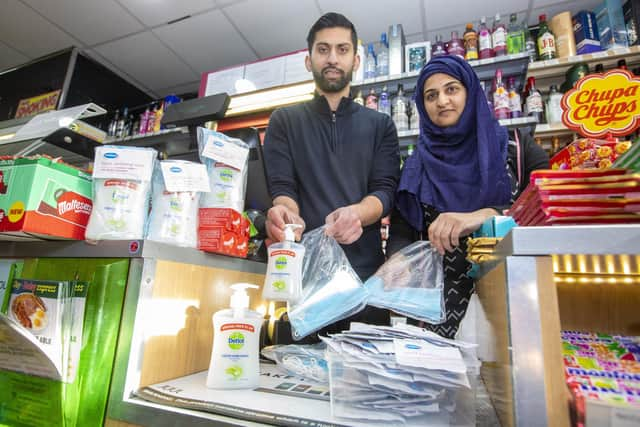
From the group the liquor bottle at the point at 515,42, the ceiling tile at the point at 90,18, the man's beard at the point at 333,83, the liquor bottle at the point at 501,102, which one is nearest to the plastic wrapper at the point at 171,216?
the man's beard at the point at 333,83

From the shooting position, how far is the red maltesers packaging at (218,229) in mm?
830

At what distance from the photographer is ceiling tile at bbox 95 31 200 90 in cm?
344

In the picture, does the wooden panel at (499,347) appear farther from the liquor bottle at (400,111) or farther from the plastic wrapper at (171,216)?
the liquor bottle at (400,111)

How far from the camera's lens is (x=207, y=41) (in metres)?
3.36

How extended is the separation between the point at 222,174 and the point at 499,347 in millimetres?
701

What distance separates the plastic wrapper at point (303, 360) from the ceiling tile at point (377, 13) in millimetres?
2830

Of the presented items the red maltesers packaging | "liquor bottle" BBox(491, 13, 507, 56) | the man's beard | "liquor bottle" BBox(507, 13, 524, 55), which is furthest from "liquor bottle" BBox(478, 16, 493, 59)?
the red maltesers packaging

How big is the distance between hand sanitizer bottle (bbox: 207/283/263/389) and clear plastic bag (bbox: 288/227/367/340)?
0.09m

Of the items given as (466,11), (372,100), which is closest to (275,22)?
(372,100)

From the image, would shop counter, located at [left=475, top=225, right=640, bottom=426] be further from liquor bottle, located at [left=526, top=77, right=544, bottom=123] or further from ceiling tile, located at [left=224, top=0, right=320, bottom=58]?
ceiling tile, located at [left=224, top=0, right=320, bottom=58]

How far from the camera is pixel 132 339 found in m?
0.62

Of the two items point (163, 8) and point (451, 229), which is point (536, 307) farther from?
point (163, 8)

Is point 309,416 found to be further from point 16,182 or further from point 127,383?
point 16,182

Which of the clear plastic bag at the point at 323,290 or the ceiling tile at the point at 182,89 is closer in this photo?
the clear plastic bag at the point at 323,290
